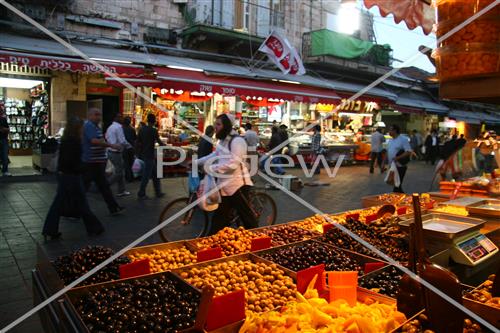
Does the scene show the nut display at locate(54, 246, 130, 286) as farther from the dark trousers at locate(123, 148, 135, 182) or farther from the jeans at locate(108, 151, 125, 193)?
the dark trousers at locate(123, 148, 135, 182)

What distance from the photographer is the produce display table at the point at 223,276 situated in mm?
2293

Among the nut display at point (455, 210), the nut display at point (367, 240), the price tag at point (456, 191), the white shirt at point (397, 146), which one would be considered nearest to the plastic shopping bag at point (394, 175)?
the white shirt at point (397, 146)

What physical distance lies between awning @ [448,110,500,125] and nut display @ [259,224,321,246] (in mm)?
23392

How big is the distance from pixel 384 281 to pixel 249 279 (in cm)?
101

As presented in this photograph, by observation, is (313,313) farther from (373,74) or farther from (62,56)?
(373,74)

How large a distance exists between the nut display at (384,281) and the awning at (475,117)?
24.3 metres

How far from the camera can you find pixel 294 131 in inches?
683

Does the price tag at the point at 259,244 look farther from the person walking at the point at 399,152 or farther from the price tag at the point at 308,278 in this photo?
the person walking at the point at 399,152

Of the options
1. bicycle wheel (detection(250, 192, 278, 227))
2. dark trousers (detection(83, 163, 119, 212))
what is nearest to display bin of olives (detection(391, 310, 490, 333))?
bicycle wheel (detection(250, 192, 278, 227))

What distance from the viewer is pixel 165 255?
362cm

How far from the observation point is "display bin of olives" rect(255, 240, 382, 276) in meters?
3.23

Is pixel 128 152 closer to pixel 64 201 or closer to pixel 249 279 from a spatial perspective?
pixel 64 201

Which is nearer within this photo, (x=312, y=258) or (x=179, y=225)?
(x=312, y=258)

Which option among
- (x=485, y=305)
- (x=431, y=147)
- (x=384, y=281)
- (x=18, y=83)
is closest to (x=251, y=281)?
(x=384, y=281)
